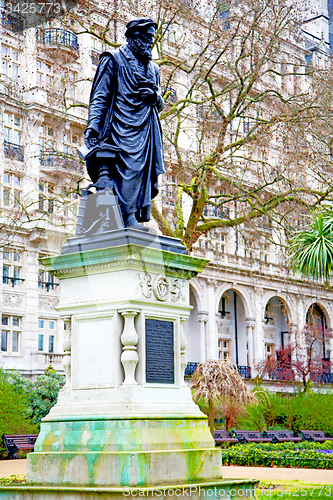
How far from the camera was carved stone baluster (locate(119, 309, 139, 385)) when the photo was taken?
26.0 feet

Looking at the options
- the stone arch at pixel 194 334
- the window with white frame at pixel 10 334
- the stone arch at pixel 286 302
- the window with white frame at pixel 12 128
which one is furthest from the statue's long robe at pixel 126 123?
the stone arch at pixel 286 302

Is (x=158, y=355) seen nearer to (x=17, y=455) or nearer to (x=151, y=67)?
(x=151, y=67)

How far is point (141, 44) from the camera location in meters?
9.39

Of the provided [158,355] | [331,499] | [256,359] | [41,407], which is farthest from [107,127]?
[256,359]

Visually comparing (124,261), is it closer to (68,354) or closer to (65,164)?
(68,354)

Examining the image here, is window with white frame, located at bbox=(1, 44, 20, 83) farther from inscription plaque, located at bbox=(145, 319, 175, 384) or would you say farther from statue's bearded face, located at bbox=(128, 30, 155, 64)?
inscription plaque, located at bbox=(145, 319, 175, 384)

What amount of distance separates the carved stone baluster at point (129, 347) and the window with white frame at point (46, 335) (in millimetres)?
29633

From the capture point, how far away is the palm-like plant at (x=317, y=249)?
18.6 m

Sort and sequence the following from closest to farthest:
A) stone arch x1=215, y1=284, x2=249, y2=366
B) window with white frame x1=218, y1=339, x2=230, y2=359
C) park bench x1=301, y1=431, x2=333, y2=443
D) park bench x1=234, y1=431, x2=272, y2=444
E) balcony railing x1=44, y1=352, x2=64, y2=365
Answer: park bench x1=234, y1=431, x2=272, y2=444
park bench x1=301, y1=431, x2=333, y2=443
balcony railing x1=44, y1=352, x2=64, y2=365
window with white frame x1=218, y1=339, x2=230, y2=359
stone arch x1=215, y1=284, x2=249, y2=366

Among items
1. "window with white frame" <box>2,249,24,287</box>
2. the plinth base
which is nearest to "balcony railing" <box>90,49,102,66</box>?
"window with white frame" <box>2,249,24,287</box>

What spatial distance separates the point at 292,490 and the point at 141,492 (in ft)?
15.2

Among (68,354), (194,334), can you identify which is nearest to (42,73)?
(194,334)

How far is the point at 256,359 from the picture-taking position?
1943 inches

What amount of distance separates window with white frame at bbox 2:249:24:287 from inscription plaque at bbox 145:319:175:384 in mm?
27944
